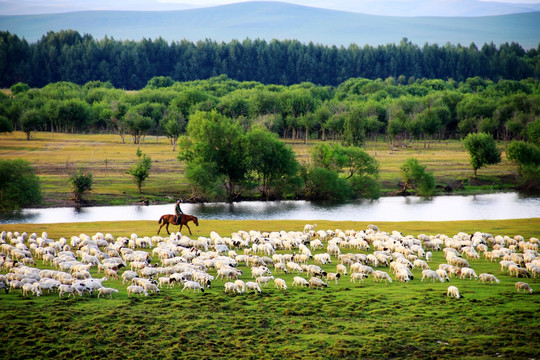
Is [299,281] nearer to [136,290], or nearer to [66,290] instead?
[136,290]

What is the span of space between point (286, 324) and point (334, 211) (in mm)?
41969

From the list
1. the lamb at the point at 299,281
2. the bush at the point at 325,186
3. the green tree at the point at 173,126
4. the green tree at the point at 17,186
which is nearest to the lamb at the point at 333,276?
the lamb at the point at 299,281

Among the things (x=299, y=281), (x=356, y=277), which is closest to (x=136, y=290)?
(x=299, y=281)

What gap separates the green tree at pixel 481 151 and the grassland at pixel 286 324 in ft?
191

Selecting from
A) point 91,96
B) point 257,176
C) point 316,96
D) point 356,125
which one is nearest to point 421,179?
point 257,176

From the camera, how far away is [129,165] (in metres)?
80.8

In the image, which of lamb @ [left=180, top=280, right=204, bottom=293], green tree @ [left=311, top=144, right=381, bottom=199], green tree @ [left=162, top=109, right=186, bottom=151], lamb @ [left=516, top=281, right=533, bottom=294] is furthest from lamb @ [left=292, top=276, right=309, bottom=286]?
green tree @ [left=162, top=109, right=186, bottom=151]

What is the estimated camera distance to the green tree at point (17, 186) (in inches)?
2138

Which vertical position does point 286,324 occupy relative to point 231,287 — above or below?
below

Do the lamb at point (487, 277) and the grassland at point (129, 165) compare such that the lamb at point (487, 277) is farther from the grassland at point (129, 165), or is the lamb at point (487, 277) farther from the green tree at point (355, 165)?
the grassland at point (129, 165)

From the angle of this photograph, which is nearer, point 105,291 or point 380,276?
point 105,291

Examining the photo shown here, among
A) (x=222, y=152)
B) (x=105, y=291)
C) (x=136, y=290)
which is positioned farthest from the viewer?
(x=222, y=152)

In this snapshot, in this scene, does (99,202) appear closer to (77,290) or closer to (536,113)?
(77,290)

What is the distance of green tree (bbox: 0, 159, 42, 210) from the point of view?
5431 cm
